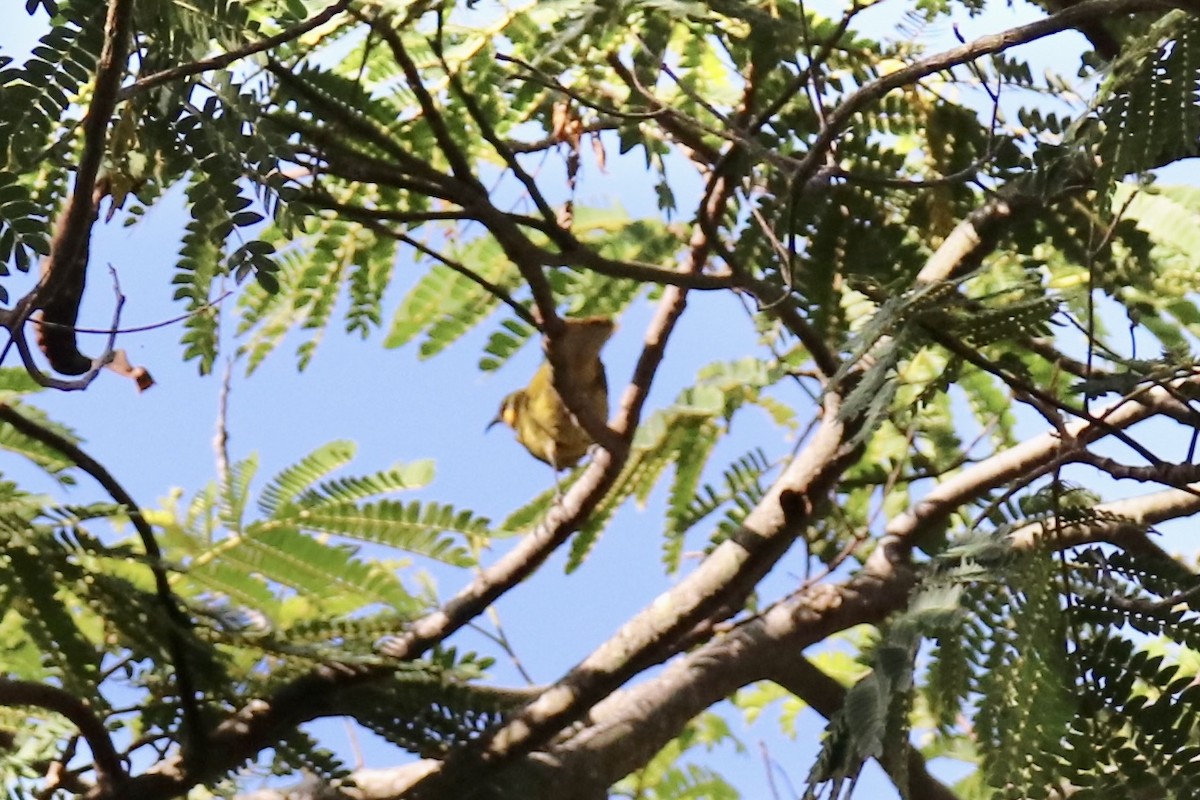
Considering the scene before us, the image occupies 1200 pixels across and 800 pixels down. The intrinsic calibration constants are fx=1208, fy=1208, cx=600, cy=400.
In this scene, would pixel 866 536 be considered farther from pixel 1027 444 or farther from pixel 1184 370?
pixel 1184 370

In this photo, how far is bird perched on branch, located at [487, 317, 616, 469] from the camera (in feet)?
4.07

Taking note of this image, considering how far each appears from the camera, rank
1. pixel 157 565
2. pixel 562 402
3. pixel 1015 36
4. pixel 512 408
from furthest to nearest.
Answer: pixel 512 408
pixel 562 402
pixel 157 565
pixel 1015 36

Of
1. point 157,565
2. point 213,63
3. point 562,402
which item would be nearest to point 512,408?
point 562,402

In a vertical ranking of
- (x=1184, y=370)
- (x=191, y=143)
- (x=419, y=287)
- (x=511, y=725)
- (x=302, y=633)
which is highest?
(x=419, y=287)

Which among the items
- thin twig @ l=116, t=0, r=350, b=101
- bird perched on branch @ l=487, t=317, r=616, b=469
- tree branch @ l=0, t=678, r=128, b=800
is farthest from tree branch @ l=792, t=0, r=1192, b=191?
tree branch @ l=0, t=678, r=128, b=800

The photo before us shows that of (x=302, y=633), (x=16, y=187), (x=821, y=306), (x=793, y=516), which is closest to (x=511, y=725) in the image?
(x=302, y=633)

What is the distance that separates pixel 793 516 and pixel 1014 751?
0.63 m

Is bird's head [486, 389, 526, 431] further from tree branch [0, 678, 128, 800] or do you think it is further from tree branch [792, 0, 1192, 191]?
tree branch [792, 0, 1192, 191]

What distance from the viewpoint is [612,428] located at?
1.32 metres

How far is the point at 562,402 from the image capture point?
4.28ft

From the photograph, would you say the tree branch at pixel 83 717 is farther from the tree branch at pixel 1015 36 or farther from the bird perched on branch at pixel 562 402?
the tree branch at pixel 1015 36

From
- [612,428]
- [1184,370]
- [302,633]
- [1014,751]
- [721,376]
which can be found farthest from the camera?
[721,376]

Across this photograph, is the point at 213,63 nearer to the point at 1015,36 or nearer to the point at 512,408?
the point at 1015,36

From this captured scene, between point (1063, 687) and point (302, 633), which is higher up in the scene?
point (302, 633)
